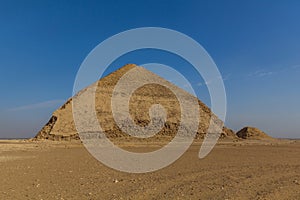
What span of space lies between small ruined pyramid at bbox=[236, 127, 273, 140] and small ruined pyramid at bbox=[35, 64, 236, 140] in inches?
407

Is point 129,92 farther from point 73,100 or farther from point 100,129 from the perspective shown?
point 100,129

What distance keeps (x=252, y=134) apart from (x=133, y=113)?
36.8m

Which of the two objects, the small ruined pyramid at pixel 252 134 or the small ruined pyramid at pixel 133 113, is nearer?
the small ruined pyramid at pixel 133 113

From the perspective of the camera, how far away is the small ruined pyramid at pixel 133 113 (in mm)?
64562

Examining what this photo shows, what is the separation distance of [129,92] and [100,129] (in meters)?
20.1

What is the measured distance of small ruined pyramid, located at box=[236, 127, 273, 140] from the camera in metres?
86.2

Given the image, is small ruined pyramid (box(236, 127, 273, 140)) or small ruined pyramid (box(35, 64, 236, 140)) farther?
small ruined pyramid (box(236, 127, 273, 140))

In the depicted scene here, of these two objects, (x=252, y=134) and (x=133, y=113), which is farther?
(x=252, y=134)

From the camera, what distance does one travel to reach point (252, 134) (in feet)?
287

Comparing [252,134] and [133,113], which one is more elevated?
[133,113]

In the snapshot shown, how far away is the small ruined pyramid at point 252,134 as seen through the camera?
86250 millimetres

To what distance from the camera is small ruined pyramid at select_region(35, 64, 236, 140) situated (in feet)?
212

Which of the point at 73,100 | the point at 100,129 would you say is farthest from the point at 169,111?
the point at 73,100

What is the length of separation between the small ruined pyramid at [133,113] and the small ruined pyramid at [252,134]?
1033 cm
